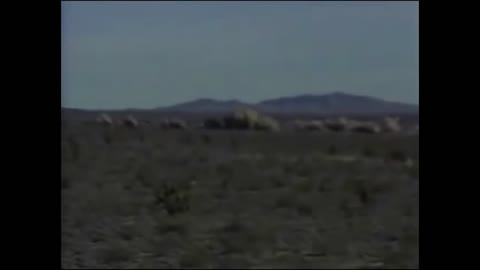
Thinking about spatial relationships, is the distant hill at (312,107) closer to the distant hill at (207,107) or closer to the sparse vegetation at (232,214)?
the distant hill at (207,107)

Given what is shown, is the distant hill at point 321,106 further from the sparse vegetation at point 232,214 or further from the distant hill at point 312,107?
the sparse vegetation at point 232,214

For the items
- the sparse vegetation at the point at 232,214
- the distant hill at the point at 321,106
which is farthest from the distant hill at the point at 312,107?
the sparse vegetation at the point at 232,214

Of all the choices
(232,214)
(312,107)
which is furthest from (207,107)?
(232,214)

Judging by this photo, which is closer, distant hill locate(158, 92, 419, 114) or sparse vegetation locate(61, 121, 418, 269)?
sparse vegetation locate(61, 121, 418, 269)

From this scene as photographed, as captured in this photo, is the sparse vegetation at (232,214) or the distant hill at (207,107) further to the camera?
the distant hill at (207,107)

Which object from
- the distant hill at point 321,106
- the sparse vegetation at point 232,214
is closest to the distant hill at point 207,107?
the distant hill at point 321,106

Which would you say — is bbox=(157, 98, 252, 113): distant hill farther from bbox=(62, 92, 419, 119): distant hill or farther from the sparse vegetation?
the sparse vegetation

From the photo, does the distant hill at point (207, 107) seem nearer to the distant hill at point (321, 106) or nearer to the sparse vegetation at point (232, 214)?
the distant hill at point (321, 106)

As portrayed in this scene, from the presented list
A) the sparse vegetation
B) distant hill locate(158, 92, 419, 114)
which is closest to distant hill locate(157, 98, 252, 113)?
distant hill locate(158, 92, 419, 114)

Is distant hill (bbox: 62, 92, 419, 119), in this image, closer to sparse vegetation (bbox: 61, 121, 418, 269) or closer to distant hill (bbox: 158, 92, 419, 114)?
distant hill (bbox: 158, 92, 419, 114)

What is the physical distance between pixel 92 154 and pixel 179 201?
1688cm
